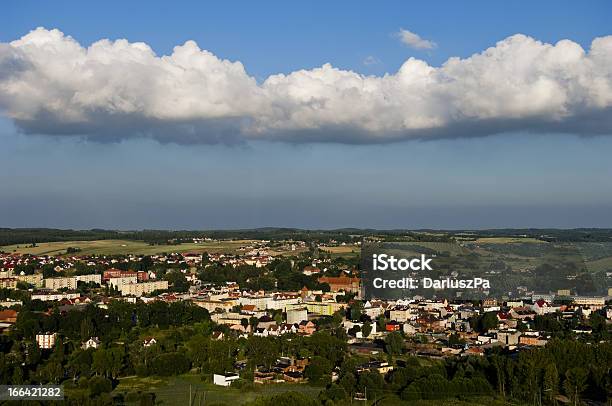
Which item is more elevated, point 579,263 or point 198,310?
point 579,263

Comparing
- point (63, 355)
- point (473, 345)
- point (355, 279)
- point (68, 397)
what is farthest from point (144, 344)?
point (355, 279)

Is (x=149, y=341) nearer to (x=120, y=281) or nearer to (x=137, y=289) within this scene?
(x=137, y=289)

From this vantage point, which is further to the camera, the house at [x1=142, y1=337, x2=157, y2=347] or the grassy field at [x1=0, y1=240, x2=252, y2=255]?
the grassy field at [x1=0, y1=240, x2=252, y2=255]

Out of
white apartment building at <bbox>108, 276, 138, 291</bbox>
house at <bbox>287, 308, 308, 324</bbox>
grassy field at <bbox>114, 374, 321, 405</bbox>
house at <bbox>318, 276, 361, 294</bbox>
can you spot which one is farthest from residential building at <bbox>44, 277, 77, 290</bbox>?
grassy field at <bbox>114, 374, 321, 405</bbox>

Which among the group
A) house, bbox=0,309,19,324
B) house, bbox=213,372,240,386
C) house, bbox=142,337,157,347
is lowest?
house, bbox=213,372,240,386

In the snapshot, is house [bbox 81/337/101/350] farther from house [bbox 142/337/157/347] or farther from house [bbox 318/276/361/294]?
house [bbox 318/276/361/294]

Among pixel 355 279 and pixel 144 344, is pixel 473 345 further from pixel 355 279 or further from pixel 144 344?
pixel 355 279

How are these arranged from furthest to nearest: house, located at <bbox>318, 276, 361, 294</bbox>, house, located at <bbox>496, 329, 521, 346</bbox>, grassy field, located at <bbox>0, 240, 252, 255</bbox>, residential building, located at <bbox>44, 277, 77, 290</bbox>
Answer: grassy field, located at <bbox>0, 240, 252, 255</bbox>
residential building, located at <bbox>44, 277, 77, 290</bbox>
house, located at <bbox>318, 276, 361, 294</bbox>
house, located at <bbox>496, 329, 521, 346</bbox>

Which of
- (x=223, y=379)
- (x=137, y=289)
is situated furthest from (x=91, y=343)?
(x=137, y=289)
